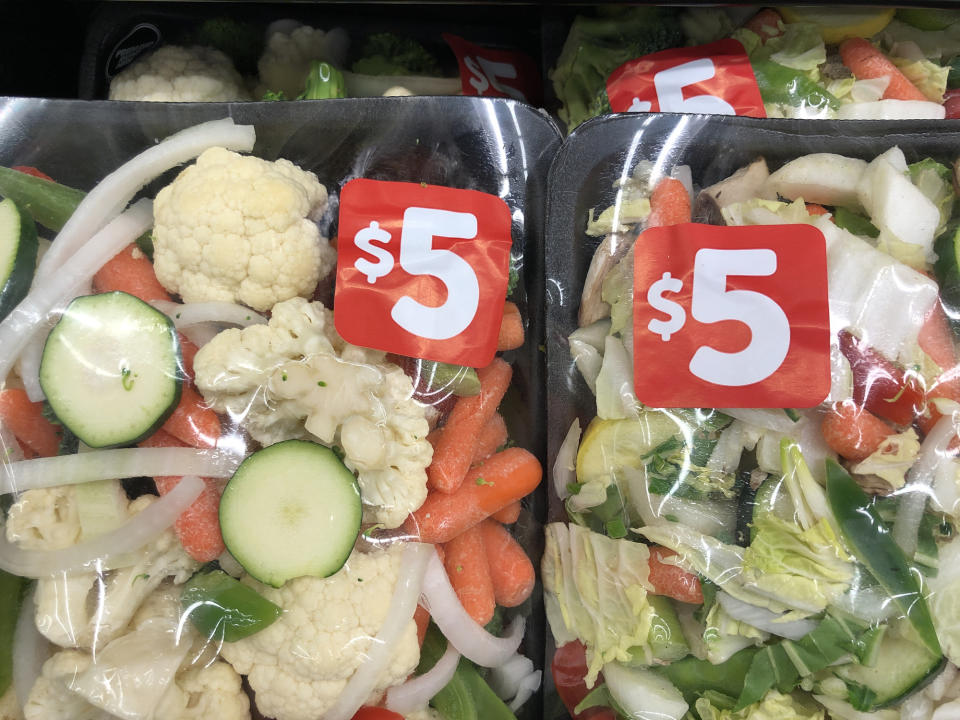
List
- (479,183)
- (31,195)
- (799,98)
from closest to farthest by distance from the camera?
1. (31,195)
2. (479,183)
3. (799,98)

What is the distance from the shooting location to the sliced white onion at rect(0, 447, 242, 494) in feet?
2.87

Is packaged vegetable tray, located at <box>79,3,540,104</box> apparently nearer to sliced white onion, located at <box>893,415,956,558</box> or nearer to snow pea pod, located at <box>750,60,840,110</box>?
snow pea pod, located at <box>750,60,840,110</box>

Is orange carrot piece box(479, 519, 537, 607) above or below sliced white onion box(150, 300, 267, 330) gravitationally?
below

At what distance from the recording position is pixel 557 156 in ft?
3.57

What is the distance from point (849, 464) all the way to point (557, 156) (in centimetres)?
62

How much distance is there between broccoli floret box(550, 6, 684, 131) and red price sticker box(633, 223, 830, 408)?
1.61ft

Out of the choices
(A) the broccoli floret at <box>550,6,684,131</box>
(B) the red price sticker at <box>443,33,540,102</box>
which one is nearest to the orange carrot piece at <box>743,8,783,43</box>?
(A) the broccoli floret at <box>550,6,684,131</box>

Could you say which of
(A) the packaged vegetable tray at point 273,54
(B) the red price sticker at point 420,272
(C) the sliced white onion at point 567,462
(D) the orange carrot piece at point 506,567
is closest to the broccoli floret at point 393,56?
(A) the packaged vegetable tray at point 273,54

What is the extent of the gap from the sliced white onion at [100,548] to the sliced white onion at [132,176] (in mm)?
367

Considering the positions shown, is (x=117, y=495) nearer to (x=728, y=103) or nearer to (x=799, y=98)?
(x=728, y=103)

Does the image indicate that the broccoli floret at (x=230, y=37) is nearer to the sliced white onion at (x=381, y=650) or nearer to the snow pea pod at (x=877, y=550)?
the sliced white onion at (x=381, y=650)

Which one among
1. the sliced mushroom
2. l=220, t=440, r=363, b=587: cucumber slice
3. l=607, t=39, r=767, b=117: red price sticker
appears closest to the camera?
l=220, t=440, r=363, b=587: cucumber slice

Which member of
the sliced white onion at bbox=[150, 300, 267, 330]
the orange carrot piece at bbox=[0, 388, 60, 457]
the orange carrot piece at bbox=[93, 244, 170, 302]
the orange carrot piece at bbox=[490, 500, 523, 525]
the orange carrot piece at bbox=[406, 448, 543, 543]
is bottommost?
the orange carrot piece at bbox=[490, 500, 523, 525]

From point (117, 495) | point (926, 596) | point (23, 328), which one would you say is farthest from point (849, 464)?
point (23, 328)
